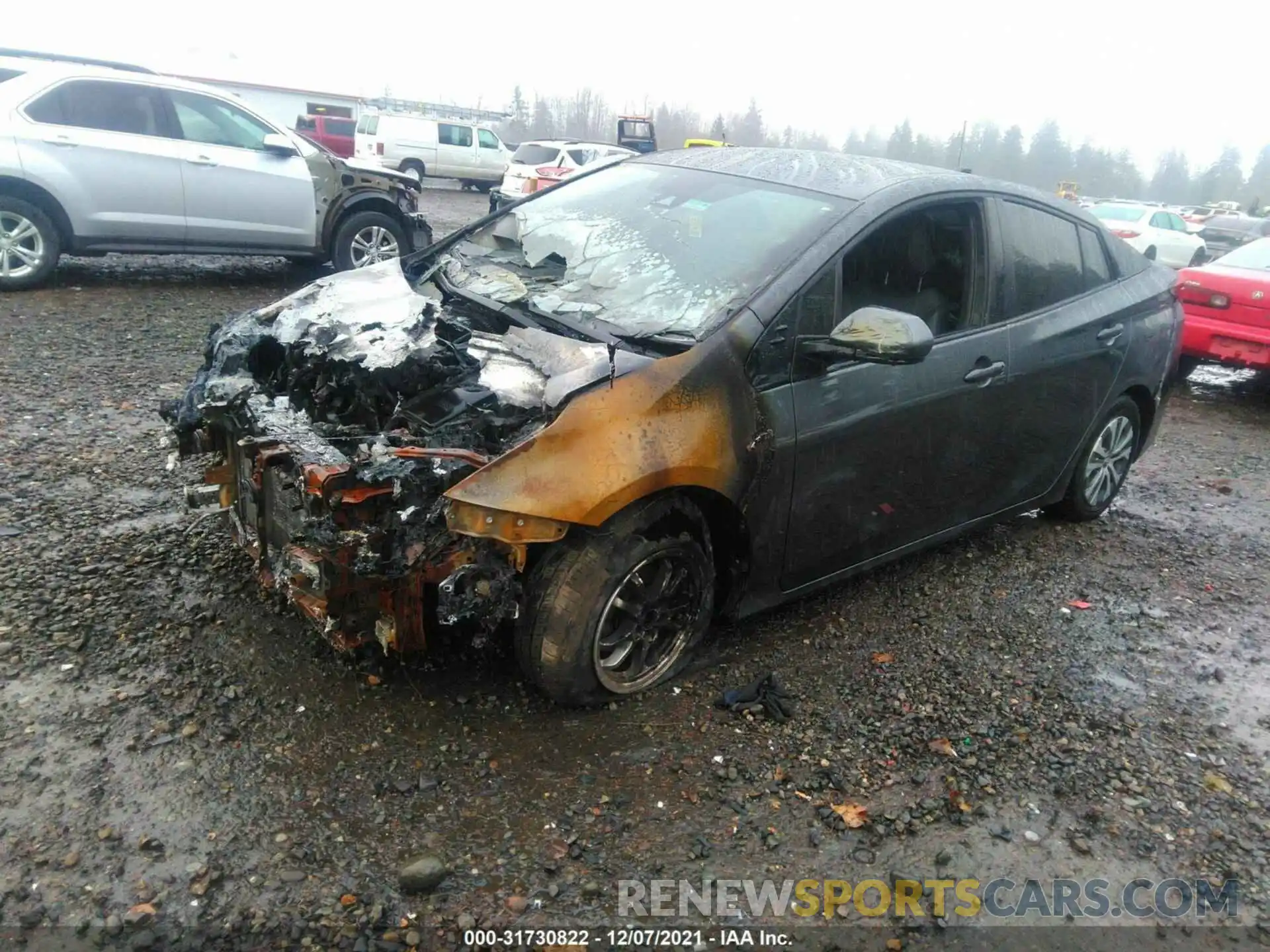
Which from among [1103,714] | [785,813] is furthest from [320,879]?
[1103,714]

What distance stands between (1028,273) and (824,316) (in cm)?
126

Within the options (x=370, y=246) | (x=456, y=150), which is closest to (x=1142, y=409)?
(x=370, y=246)

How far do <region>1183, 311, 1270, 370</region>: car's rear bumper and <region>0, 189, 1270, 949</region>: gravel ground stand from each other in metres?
3.99

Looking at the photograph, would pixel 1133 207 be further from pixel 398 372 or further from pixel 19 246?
pixel 398 372

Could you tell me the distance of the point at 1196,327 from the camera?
755cm

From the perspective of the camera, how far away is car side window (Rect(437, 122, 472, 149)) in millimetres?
24703

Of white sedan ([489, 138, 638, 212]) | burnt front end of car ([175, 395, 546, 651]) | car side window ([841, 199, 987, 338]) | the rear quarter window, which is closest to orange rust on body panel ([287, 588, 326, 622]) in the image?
burnt front end of car ([175, 395, 546, 651])

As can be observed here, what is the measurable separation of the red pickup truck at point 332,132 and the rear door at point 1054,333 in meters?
27.6

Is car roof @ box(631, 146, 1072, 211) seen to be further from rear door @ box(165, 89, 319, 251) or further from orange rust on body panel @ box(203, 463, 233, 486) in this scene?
rear door @ box(165, 89, 319, 251)

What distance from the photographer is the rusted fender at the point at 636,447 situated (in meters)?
2.46

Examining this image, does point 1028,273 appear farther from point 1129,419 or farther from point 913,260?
point 1129,419

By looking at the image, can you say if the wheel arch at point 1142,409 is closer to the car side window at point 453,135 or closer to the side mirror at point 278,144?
the side mirror at point 278,144

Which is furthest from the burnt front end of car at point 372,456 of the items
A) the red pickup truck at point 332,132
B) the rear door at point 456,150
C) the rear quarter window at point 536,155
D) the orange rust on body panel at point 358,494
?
the red pickup truck at point 332,132

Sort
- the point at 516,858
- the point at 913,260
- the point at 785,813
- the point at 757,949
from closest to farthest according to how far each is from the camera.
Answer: the point at 757,949
the point at 516,858
the point at 785,813
the point at 913,260
